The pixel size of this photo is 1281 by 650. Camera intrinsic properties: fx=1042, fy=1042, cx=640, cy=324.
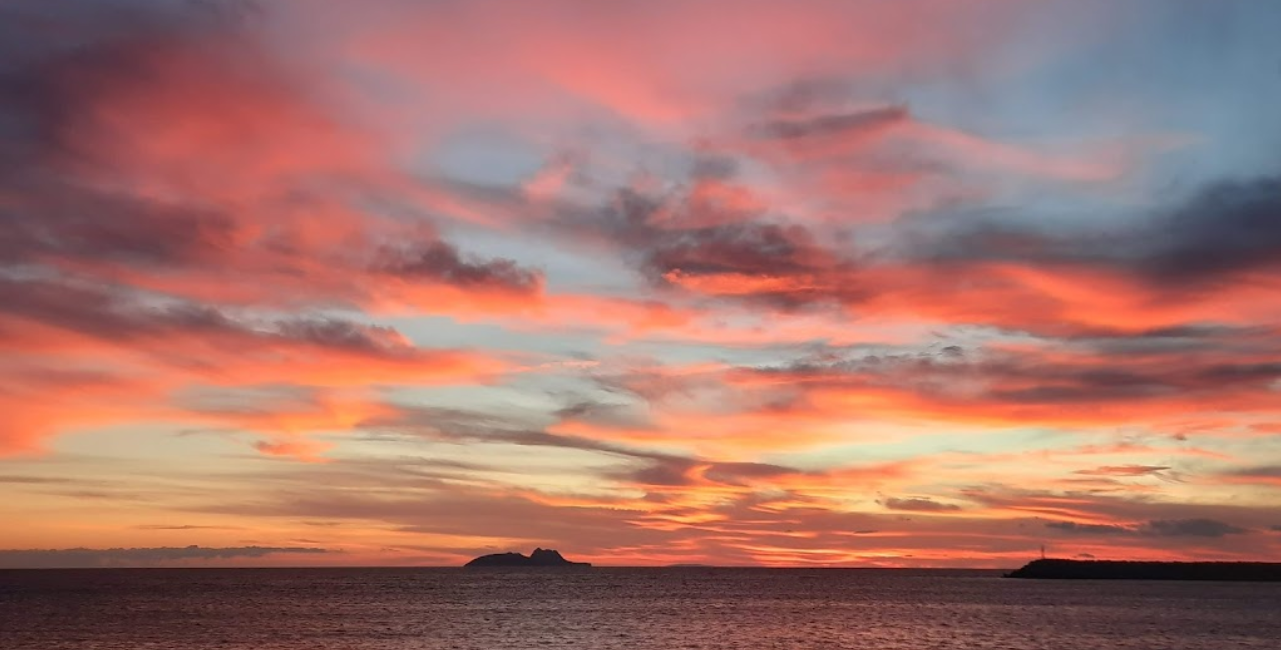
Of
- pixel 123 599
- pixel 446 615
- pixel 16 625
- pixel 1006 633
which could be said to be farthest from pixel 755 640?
pixel 123 599

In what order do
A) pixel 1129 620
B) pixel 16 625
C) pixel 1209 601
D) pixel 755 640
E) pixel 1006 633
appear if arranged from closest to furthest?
pixel 755 640 → pixel 1006 633 → pixel 16 625 → pixel 1129 620 → pixel 1209 601

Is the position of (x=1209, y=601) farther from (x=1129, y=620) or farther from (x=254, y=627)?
(x=254, y=627)

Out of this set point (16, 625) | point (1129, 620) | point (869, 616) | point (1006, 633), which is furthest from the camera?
point (869, 616)

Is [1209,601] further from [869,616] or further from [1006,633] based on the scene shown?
[1006,633]

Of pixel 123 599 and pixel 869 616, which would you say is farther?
pixel 123 599

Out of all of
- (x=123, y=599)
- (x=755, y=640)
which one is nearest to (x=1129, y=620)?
(x=755, y=640)

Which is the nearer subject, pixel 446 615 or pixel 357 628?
pixel 357 628

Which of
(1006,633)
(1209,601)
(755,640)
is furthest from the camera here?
(1209,601)

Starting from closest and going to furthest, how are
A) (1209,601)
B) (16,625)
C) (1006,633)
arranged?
(1006,633) < (16,625) < (1209,601)

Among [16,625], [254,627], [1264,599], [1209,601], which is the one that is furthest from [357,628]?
[1264,599]

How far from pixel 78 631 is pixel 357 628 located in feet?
94.1

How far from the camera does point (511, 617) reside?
12838cm

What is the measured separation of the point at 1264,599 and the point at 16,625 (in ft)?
630

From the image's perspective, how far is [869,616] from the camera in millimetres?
136500
